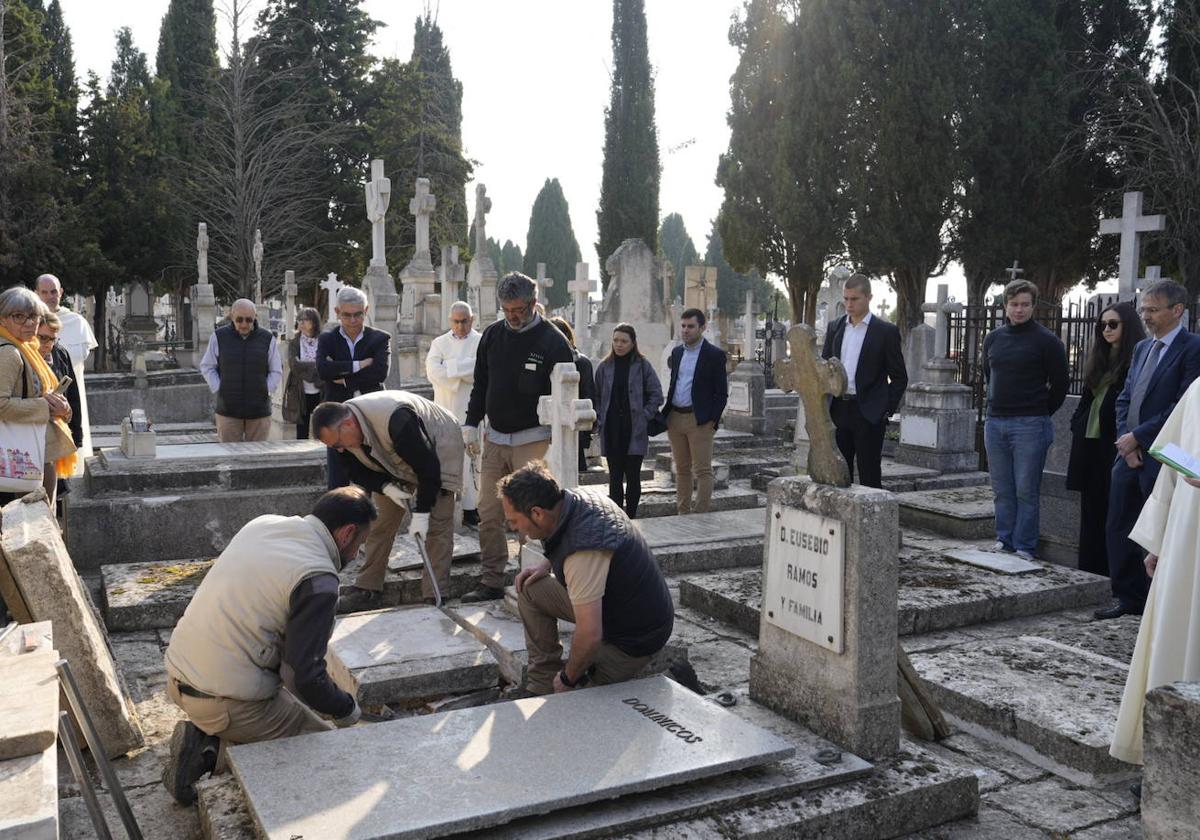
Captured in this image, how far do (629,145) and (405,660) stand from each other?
36.6 meters

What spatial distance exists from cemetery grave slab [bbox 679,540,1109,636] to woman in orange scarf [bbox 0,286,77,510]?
3.70 m

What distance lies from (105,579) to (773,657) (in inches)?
162

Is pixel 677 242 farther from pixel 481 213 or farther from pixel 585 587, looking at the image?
pixel 585 587

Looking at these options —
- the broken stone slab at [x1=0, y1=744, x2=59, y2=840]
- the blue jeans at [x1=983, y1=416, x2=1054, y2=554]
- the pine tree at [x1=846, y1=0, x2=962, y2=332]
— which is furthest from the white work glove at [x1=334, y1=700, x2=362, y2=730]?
the pine tree at [x1=846, y1=0, x2=962, y2=332]

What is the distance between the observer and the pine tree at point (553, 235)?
197 ft

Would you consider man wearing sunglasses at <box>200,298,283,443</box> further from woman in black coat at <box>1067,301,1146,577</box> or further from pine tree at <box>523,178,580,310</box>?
pine tree at <box>523,178,580,310</box>

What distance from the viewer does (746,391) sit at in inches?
508

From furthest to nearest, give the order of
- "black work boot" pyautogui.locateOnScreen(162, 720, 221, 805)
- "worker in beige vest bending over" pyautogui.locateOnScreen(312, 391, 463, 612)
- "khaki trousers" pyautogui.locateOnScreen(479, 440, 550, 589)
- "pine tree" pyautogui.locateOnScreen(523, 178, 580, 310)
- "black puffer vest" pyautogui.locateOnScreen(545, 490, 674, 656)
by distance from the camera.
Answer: "pine tree" pyautogui.locateOnScreen(523, 178, 580, 310), "khaki trousers" pyautogui.locateOnScreen(479, 440, 550, 589), "worker in beige vest bending over" pyautogui.locateOnScreen(312, 391, 463, 612), "black puffer vest" pyautogui.locateOnScreen(545, 490, 674, 656), "black work boot" pyautogui.locateOnScreen(162, 720, 221, 805)

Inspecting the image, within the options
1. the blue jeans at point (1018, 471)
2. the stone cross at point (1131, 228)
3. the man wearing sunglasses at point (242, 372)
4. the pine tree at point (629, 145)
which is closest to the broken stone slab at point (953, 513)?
the blue jeans at point (1018, 471)

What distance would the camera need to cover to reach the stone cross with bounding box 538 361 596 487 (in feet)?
18.1

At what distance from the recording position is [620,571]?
381 cm

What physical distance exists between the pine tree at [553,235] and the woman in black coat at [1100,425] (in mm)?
53640

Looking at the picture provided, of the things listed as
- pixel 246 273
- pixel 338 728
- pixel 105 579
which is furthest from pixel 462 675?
pixel 246 273

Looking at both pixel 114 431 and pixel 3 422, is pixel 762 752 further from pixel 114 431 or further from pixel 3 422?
pixel 114 431
